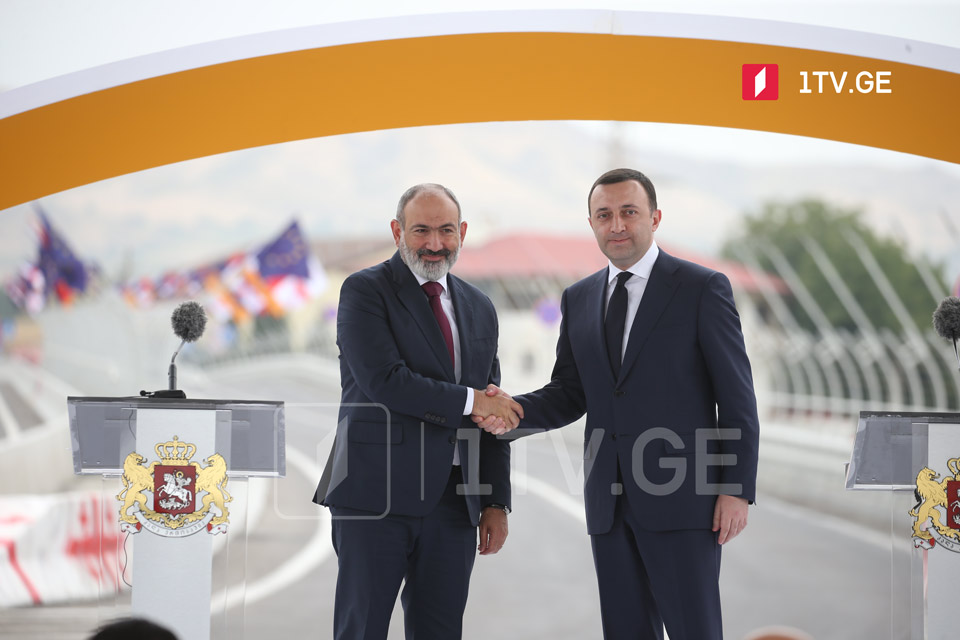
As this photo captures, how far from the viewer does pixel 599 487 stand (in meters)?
2.68

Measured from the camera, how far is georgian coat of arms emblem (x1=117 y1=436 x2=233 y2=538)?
2744 mm

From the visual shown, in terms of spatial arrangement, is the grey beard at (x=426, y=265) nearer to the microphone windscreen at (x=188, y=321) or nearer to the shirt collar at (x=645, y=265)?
the shirt collar at (x=645, y=265)

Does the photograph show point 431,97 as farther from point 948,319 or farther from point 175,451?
point 948,319

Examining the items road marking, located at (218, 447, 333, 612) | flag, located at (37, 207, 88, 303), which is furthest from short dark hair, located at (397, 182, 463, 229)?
flag, located at (37, 207, 88, 303)

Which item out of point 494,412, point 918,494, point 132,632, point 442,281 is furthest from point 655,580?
point 132,632

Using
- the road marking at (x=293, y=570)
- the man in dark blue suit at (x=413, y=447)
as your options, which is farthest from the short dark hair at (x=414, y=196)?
the road marking at (x=293, y=570)

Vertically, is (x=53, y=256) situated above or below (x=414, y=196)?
above

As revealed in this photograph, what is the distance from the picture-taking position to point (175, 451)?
2766mm

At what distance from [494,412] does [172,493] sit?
998 millimetres

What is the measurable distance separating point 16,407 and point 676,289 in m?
37.8

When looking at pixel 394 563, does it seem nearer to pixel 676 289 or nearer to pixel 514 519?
pixel 676 289

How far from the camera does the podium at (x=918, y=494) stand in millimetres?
2873

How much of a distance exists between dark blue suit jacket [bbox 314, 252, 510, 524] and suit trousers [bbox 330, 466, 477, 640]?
49 mm

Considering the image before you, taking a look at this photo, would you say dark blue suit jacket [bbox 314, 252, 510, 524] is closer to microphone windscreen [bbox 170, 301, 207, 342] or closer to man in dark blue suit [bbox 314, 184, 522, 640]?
man in dark blue suit [bbox 314, 184, 522, 640]
